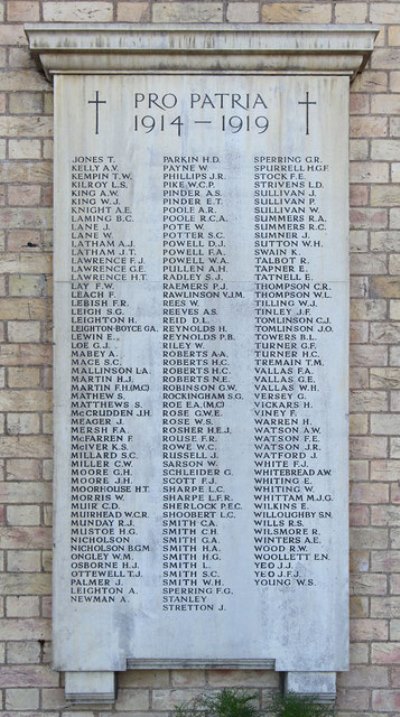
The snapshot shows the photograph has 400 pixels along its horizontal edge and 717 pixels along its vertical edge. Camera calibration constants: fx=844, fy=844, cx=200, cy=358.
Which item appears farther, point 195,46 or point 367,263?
point 367,263

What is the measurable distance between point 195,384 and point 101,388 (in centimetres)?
46

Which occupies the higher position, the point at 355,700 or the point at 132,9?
the point at 132,9

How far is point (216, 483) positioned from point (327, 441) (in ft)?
1.90

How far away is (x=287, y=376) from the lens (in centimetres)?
412

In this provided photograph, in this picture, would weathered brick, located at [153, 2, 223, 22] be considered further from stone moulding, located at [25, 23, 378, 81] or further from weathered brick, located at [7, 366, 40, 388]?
weathered brick, located at [7, 366, 40, 388]

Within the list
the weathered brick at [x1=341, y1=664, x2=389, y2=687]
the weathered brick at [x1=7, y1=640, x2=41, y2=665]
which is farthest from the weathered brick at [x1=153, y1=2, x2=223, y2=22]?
the weathered brick at [x1=341, y1=664, x2=389, y2=687]

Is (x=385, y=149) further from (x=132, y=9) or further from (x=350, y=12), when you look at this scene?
(x=132, y=9)

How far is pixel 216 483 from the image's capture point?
4.11 metres

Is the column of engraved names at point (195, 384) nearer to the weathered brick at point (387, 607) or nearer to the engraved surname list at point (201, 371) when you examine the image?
the engraved surname list at point (201, 371)

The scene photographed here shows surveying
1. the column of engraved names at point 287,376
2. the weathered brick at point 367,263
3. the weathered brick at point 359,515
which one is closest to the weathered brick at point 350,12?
the column of engraved names at point 287,376

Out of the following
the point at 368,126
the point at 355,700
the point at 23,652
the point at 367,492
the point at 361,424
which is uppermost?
the point at 368,126

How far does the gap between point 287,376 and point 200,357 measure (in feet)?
1.43

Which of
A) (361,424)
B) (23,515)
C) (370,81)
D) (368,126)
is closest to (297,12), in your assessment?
(370,81)

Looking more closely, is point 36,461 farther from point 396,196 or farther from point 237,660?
point 396,196
